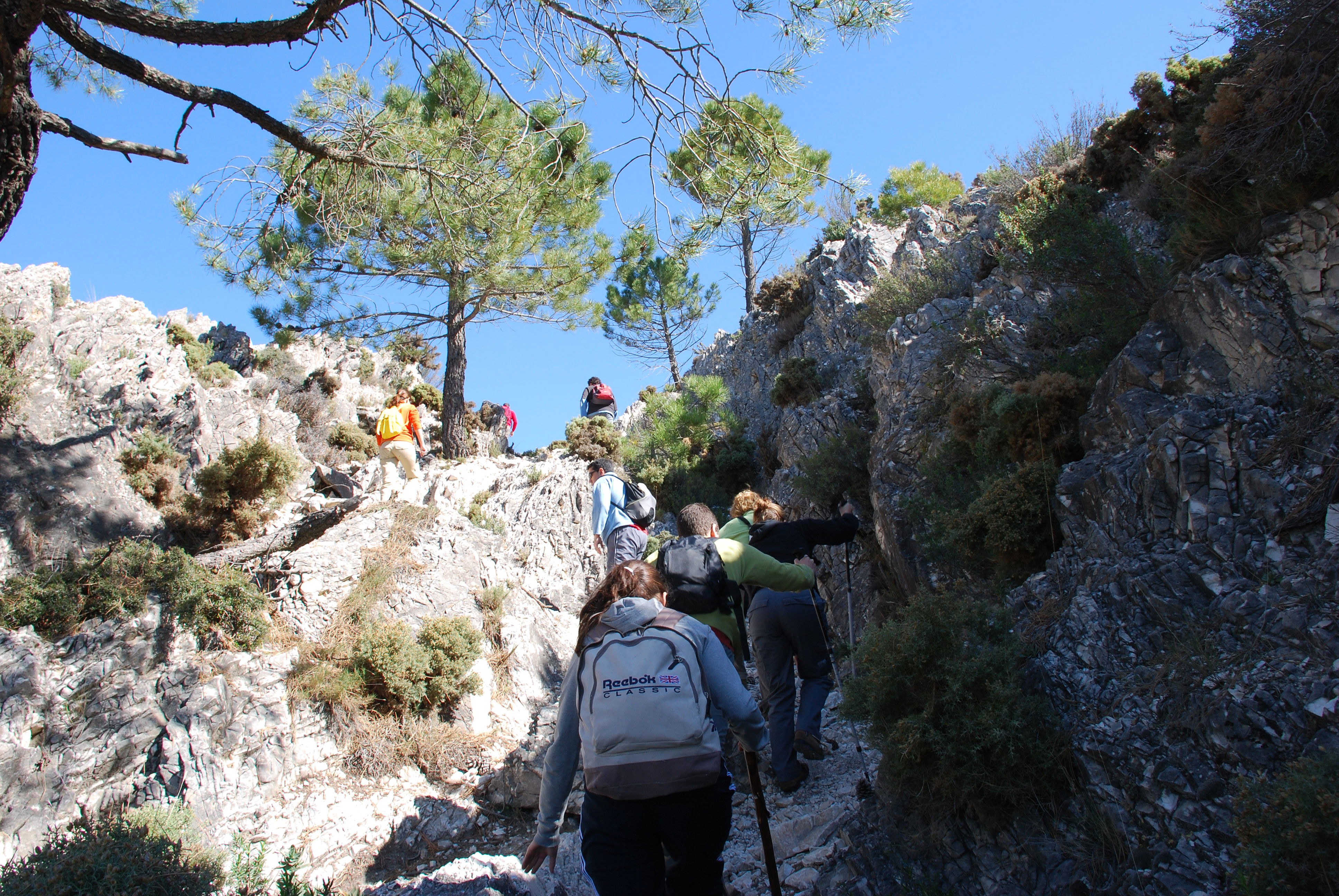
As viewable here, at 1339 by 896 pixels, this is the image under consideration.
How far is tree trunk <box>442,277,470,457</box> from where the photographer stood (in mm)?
Answer: 14719

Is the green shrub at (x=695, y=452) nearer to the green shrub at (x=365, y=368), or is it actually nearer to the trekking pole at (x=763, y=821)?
the green shrub at (x=365, y=368)

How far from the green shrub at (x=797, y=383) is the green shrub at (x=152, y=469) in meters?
10.1

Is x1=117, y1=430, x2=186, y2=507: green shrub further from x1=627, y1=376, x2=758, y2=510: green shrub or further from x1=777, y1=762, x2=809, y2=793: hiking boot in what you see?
x1=777, y1=762, x2=809, y2=793: hiking boot

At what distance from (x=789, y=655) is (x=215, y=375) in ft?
46.4

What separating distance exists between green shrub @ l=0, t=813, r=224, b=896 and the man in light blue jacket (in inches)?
136

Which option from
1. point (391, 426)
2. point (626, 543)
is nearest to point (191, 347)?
point (391, 426)

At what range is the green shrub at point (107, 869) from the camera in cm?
328

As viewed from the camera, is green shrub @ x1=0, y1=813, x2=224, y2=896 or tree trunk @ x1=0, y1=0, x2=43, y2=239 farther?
tree trunk @ x1=0, y1=0, x2=43, y2=239

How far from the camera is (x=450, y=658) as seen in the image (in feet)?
25.2

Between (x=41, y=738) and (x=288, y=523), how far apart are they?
12.3 feet

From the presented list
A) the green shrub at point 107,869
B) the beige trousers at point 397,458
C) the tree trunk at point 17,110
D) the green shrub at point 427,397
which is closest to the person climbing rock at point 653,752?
the green shrub at point 107,869

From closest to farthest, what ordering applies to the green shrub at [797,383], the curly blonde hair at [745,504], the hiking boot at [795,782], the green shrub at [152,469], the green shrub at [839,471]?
1. the hiking boot at [795,782]
2. the curly blonde hair at [745,504]
3. the green shrub at [839,471]
4. the green shrub at [152,469]
5. the green shrub at [797,383]

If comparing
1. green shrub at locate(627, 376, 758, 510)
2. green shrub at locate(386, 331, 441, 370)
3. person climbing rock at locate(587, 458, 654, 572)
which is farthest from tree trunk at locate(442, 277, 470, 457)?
person climbing rock at locate(587, 458, 654, 572)

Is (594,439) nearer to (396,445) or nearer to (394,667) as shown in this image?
(396,445)
